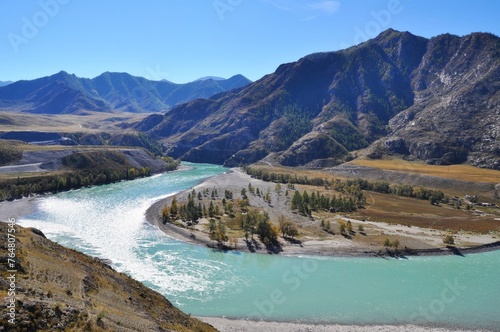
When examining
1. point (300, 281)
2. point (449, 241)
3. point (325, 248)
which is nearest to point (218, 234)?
point (325, 248)

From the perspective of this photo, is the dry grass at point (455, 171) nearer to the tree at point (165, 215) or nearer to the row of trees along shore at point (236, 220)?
the row of trees along shore at point (236, 220)

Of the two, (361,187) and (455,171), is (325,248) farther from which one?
(455,171)

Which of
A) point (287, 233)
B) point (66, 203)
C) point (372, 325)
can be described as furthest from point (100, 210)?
point (372, 325)

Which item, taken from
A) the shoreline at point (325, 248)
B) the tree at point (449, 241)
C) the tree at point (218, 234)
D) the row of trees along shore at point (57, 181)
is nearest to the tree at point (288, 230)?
the shoreline at point (325, 248)

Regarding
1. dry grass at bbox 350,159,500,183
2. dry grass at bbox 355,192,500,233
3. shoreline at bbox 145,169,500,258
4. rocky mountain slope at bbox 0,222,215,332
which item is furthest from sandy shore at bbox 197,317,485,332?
dry grass at bbox 350,159,500,183

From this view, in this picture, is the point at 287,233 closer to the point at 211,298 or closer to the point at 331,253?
the point at 331,253

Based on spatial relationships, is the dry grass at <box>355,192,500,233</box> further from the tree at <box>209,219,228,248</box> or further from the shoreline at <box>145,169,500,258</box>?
the tree at <box>209,219,228,248</box>

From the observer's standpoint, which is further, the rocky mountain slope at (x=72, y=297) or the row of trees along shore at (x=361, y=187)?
the row of trees along shore at (x=361, y=187)
